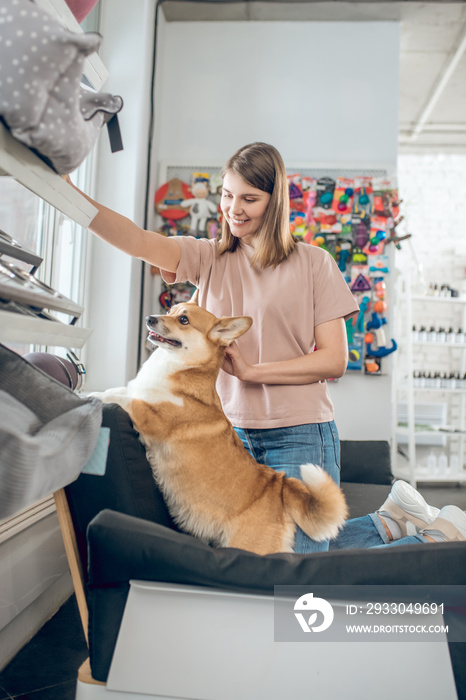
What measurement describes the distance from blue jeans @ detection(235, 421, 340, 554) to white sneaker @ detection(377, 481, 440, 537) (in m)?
0.45

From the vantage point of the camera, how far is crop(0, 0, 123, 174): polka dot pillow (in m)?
0.68

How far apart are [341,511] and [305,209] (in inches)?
114

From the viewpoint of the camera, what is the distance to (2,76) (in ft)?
2.26

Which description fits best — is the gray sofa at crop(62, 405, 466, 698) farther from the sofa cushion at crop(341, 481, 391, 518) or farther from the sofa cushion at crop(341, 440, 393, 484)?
the sofa cushion at crop(341, 440, 393, 484)

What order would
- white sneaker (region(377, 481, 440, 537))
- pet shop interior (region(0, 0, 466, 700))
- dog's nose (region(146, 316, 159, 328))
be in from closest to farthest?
pet shop interior (region(0, 0, 466, 700)) → dog's nose (region(146, 316, 159, 328)) → white sneaker (region(377, 481, 440, 537))

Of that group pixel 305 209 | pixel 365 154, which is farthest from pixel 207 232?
pixel 365 154

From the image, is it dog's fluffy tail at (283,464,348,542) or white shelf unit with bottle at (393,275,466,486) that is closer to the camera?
dog's fluffy tail at (283,464,348,542)

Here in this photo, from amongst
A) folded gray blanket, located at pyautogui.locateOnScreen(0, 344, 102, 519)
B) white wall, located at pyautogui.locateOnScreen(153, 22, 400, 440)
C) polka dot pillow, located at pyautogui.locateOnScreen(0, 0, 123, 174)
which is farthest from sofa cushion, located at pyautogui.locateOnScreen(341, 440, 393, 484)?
polka dot pillow, located at pyautogui.locateOnScreen(0, 0, 123, 174)

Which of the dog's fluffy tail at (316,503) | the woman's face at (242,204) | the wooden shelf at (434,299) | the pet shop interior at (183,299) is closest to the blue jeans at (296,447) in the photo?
the dog's fluffy tail at (316,503)

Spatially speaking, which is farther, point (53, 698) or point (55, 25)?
point (53, 698)

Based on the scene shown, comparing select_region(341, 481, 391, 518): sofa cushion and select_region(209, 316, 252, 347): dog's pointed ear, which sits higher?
select_region(209, 316, 252, 347): dog's pointed ear

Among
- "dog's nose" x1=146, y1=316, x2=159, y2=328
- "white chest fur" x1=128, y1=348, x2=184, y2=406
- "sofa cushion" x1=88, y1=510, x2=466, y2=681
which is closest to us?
"sofa cushion" x1=88, y1=510, x2=466, y2=681

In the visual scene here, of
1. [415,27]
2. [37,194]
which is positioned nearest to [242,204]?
[37,194]

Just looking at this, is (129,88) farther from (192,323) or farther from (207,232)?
(192,323)
